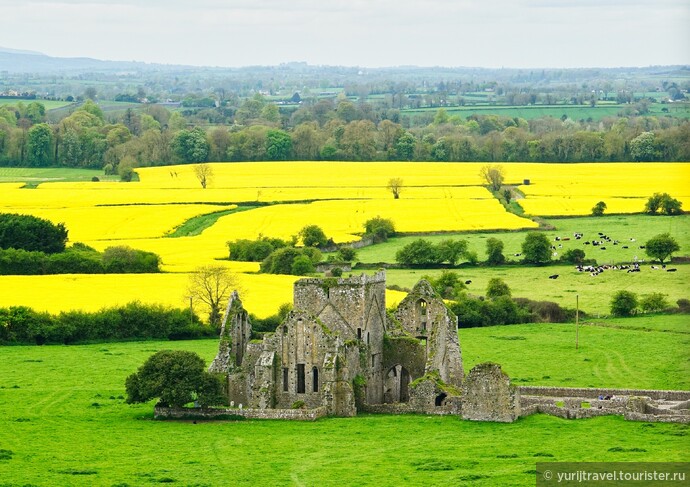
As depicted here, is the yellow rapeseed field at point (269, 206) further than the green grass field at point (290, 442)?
Yes

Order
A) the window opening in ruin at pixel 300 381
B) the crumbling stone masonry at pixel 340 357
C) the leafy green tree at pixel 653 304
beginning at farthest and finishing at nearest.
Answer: the leafy green tree at pixel 653 304 → the window opening in ruin at pixel 300 381 → the crumbling stone masonry at pixel 340 357

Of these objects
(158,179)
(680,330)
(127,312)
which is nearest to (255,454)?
(127,312)

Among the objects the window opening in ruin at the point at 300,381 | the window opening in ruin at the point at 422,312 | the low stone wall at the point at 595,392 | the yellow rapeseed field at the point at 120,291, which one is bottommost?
the yellow rapeseed field at the point at 120,291

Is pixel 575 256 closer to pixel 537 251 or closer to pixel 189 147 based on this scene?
pixel 537 251

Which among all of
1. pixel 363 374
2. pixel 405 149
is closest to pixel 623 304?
pixel 363 374

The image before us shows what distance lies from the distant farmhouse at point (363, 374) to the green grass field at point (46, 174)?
11667cm

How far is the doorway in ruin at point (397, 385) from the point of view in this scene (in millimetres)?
60375

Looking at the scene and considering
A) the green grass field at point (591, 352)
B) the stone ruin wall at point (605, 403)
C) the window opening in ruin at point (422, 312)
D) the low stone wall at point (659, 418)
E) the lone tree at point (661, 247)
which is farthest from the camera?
the lone tree at point (661, 247)

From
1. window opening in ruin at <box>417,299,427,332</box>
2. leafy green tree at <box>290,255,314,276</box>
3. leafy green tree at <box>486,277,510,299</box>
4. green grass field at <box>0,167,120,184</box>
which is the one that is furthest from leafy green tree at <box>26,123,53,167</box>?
window opening in ruin at <box>417,299,427,332</box>

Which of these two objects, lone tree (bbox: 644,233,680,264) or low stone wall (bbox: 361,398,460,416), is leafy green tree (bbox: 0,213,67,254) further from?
low stone wall (bbox: 361,398,460,416)

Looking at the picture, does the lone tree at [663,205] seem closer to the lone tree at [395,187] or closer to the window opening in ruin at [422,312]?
the lone tree at [395,187]

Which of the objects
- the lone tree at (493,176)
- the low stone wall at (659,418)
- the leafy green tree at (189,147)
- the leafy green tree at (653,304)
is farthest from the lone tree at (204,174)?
the low stone wall at (659,418)

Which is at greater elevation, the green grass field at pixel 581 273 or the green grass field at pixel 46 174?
the green grass field at pixel 581 273

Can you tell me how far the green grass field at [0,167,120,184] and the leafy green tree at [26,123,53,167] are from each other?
251cm
